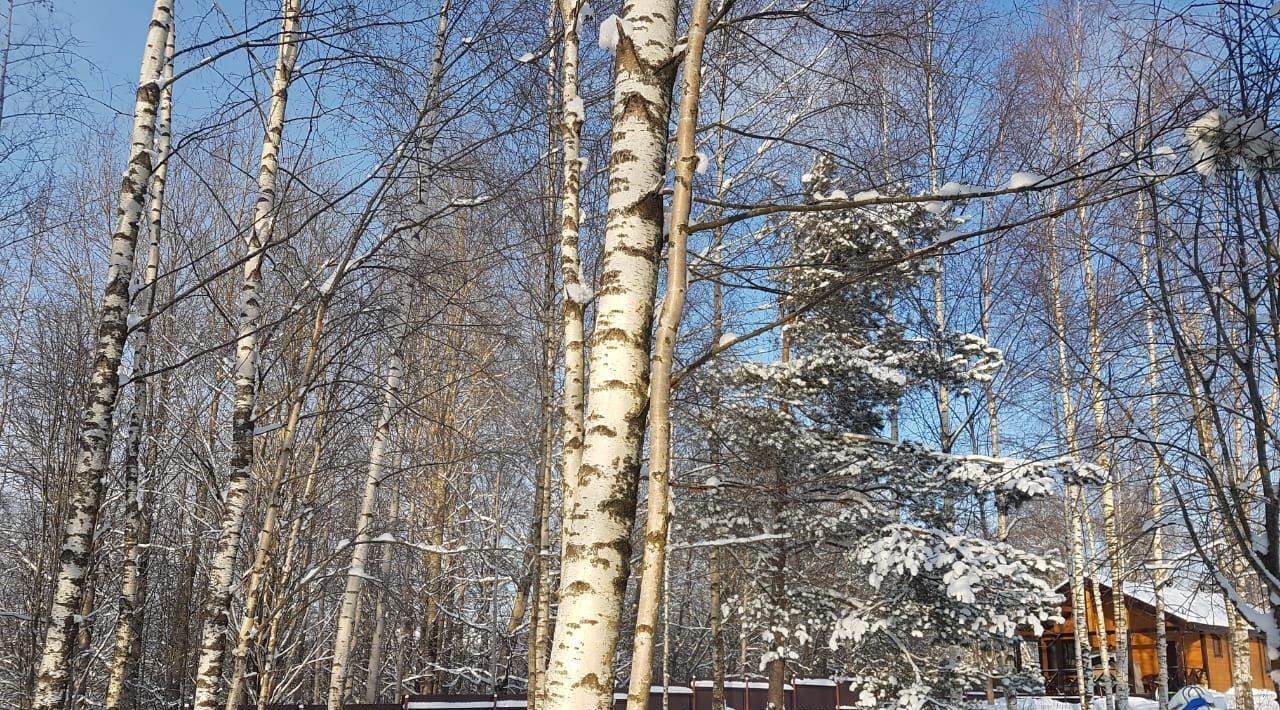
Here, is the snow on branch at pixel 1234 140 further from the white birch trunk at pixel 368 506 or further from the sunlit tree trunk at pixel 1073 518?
the sunlit tree trunk at pixel 1073 518

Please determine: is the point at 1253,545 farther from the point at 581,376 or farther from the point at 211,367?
the point at 211,367

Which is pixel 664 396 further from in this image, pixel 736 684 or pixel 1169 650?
pixel 1169 650

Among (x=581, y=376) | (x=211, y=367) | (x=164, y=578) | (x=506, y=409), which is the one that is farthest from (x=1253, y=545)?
(x=164, y=578)

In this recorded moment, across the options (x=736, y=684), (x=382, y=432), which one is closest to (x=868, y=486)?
(x=382, y=432)

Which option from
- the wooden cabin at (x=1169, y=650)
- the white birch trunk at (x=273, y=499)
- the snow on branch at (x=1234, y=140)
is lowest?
the wooden cabin at (x=1169, y=650)

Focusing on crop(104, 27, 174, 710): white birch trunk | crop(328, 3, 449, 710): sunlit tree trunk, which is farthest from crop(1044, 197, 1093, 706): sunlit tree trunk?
crop(104, 27, 174, 710): white birch trunk

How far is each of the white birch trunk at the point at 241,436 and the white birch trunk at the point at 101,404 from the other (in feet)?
2.00

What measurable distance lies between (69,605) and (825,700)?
54.0ft

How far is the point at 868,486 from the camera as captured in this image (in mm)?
→ 9414

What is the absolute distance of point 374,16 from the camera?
504 cm

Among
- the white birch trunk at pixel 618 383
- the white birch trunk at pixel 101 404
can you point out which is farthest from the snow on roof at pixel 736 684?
the white birch trunk at pixel 618 383

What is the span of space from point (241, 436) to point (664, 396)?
3.71 meters

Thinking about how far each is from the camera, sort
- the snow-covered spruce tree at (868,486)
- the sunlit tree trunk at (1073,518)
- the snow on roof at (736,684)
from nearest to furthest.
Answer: the snow-covered spruce tree at (868,486)
the sunlit tree trunk at (1073,518)
the snow on roof at (736,684)

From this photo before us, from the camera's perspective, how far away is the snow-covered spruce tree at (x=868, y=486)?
327 inches
